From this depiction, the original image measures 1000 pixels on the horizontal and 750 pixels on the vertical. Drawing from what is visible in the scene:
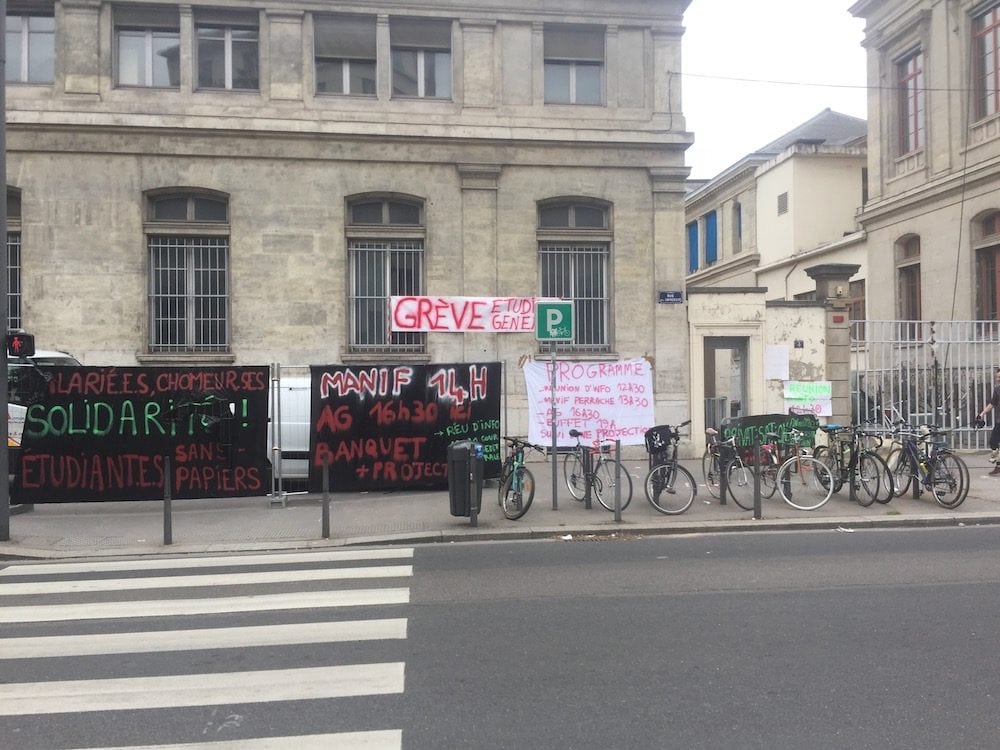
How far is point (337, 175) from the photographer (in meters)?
17.1

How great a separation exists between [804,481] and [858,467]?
0.86 m

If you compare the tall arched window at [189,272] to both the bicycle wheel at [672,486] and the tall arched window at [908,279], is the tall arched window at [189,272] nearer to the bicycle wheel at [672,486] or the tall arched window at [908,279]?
the bicycle wheel at [672,486]

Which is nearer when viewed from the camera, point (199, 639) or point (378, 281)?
point (199, 639)

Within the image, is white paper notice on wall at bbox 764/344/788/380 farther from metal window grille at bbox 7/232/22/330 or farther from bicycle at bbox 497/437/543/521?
metal window grille at bbox 7/232/22/330

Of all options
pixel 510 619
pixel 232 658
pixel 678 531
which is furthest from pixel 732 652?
pixel 678 531

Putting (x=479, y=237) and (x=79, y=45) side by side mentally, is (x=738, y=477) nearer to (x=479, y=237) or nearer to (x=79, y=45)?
(x=479, y=237)

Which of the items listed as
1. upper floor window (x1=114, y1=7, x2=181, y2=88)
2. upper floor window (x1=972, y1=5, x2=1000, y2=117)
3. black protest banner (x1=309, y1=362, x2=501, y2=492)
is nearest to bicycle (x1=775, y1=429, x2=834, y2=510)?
black protest banner (x1=309, y1=362, x2=501, y2=492)

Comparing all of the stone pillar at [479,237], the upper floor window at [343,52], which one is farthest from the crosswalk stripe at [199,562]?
the upper floor window at [343,52]

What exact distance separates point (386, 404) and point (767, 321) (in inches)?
350

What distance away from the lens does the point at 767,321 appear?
17.1 meters

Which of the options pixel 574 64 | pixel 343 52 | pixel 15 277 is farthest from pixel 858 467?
pixel 15 277

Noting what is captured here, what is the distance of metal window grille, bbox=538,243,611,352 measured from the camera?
58.6 ft

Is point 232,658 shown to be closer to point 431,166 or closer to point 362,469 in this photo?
point 362,469

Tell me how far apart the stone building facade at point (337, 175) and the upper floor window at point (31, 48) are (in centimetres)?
4
